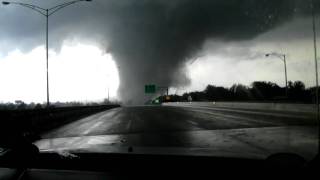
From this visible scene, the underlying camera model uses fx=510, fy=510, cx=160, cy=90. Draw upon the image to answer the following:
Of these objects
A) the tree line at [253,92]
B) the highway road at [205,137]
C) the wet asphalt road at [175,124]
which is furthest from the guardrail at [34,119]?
the tree line at [253,92]

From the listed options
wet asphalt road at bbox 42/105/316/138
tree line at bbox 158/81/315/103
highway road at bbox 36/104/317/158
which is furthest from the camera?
tree line at bbox 158/81/315/103

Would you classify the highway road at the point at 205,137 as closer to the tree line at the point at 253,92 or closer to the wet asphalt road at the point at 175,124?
the wet asphalt road at the point at 175,124

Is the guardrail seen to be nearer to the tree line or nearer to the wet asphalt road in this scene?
the wet asphalt road

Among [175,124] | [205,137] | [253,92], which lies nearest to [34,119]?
[175,124]

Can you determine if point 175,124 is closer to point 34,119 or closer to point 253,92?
point 34,119

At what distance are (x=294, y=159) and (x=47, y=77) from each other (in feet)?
175

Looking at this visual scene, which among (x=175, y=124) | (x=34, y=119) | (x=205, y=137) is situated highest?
(x=34, y=119)

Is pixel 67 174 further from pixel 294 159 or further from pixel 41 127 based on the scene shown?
pixel 41 127

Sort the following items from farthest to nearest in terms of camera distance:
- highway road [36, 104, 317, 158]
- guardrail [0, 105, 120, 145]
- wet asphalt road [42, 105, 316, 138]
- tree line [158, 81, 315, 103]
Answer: tree line [158, 81, 315, 103] → guardrail [0, 105, 120, 145] → wet asphalt road [42, 105, 316, 138] → highway road [36, 104, 317, 158]

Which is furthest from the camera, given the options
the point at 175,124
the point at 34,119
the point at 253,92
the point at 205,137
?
the point at 253,92

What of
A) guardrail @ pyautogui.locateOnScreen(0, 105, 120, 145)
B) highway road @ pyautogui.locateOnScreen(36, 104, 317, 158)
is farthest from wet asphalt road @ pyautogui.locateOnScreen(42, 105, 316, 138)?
guardrail @ pyautogui.locateOnScreen(0, 105, 120, 145)

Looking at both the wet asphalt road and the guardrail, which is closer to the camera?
the wet asphalt road

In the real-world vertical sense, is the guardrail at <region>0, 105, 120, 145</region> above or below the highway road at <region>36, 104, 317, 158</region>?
above

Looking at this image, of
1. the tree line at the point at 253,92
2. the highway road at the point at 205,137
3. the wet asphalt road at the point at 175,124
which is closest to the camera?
the highway road at the point at 205,137
